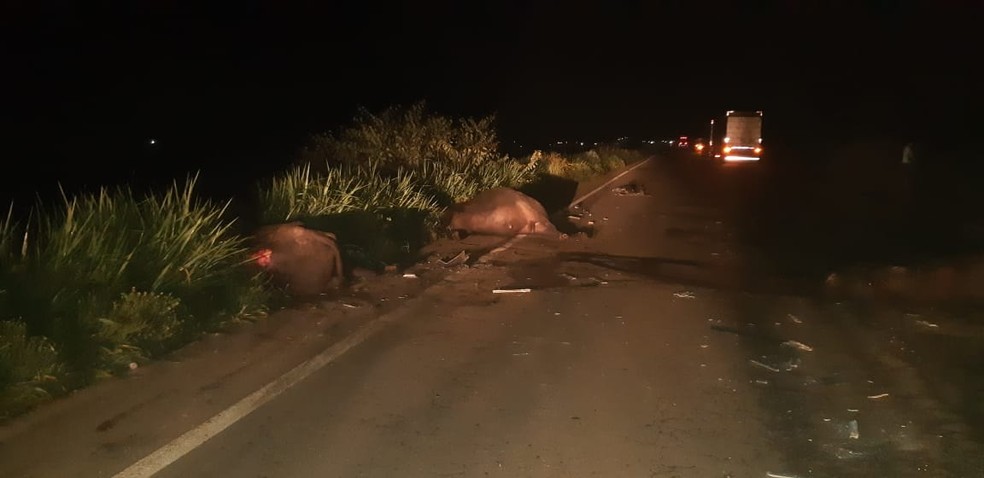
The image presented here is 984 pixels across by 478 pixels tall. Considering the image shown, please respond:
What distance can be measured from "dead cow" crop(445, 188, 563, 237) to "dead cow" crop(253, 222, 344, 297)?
231 inches

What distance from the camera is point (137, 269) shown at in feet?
33.9

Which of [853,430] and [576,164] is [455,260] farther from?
[576,164]

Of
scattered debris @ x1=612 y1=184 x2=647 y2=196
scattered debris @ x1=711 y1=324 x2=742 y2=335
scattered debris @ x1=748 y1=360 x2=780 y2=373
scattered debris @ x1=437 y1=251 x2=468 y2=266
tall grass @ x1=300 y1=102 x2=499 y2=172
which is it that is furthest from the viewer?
scattered debris @ x1=612 y1=184 x2=647 y2=196

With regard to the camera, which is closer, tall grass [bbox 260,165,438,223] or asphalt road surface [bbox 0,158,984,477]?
asphalt road surface [bbox 0,158,984,477]

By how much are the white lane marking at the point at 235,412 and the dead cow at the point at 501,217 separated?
834 centimetres

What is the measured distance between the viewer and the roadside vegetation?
321 inches

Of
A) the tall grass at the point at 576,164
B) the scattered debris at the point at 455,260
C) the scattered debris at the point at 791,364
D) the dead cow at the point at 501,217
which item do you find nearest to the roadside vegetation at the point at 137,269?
the scattered debris at the point at 455,260

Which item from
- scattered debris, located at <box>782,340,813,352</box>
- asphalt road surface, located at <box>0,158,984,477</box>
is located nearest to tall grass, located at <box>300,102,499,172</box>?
asphalt road surface, located at <box>0,158,984,477</box>

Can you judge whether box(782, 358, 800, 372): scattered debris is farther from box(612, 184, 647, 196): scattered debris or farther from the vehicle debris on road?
box(612, 184, 647, 196): scattered debris

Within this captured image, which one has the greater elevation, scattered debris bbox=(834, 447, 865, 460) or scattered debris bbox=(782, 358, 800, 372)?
scattered debris bbox=(834, 447, 865, 460)

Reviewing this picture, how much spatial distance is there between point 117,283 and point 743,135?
50.3 meters

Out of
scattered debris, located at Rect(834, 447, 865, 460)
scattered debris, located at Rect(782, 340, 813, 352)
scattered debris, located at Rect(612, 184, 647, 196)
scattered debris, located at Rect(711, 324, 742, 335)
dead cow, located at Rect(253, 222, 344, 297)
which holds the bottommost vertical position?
scattered debris, located at Rect(612, 184, 647, 196)

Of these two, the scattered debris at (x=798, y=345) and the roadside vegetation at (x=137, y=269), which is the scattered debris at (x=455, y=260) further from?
the scattered debris at (x=798, y=345)

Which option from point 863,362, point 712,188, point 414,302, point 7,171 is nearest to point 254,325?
point 414,302
